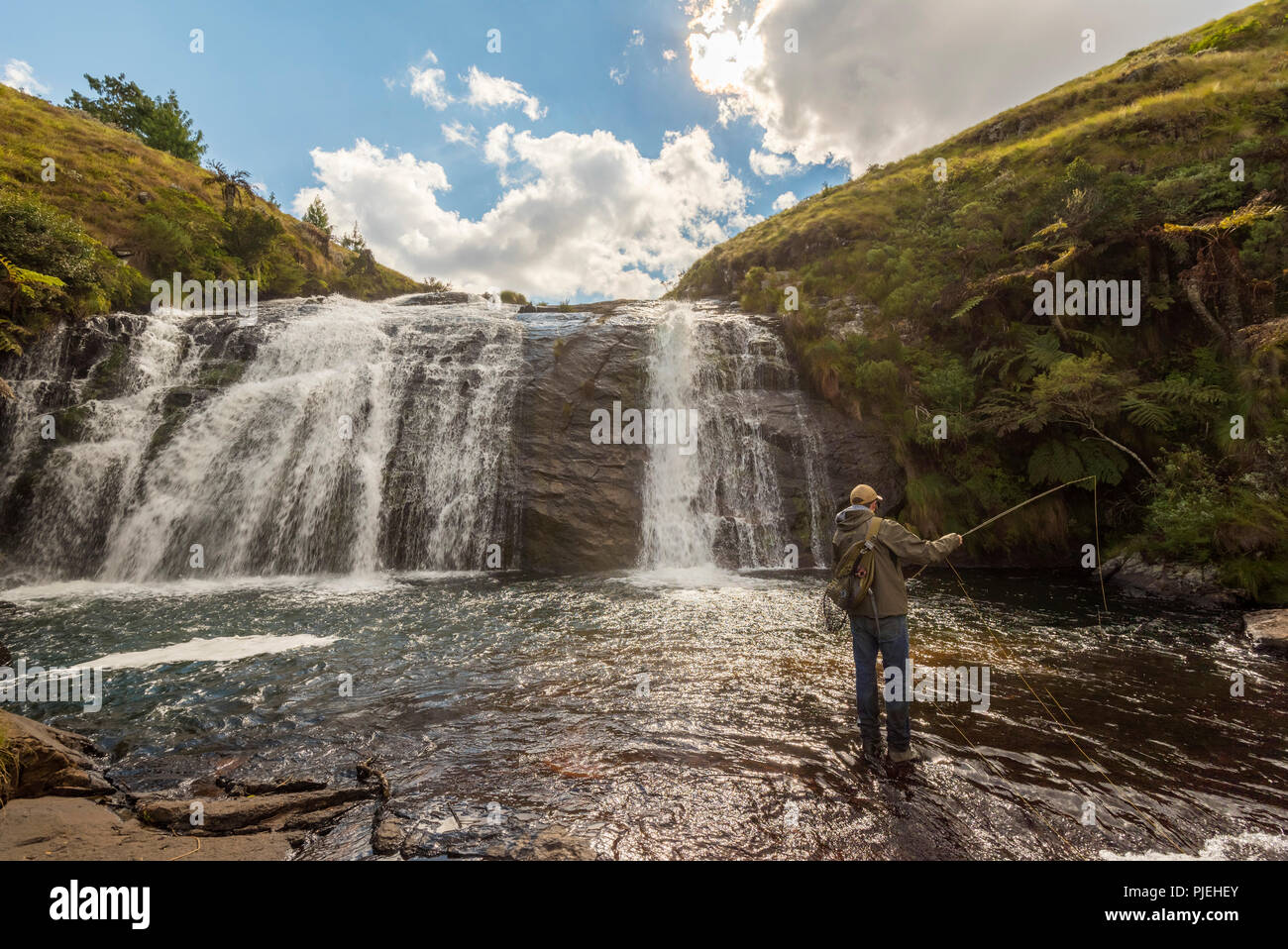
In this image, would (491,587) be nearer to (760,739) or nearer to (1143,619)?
(760,739)

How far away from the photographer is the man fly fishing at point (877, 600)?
4438mm

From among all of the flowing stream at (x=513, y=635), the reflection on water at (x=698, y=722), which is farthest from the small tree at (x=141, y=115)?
the reflection on water at (x=698, y=722)

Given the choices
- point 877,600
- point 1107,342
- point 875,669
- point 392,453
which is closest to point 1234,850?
point 875,669

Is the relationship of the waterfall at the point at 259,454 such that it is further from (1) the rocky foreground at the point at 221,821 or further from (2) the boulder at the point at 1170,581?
(2) the boulder at the point at 1170,581

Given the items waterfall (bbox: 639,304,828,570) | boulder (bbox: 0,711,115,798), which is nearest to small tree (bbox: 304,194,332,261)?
waterfall (bbox: 639,304,828,570)

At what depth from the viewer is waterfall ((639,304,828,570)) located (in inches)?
612

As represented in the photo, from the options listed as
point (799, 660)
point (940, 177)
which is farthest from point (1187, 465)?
point (940, 177)

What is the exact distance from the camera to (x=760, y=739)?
487 centimetres

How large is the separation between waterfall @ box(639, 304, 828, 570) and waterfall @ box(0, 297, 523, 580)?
471cm

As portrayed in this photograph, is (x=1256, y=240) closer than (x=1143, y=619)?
No

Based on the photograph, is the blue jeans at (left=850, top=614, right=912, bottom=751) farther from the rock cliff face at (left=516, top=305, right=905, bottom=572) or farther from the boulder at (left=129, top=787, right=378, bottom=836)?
the rock cliff face at (left=516, top=305, right=905, bottom=572)

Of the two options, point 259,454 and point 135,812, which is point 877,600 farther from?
point 259,454
